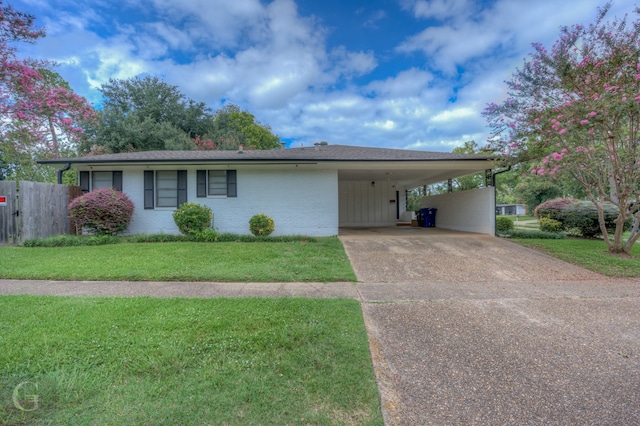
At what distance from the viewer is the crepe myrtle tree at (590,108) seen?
662cm

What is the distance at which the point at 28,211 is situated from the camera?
877cm

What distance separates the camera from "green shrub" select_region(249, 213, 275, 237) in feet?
31.7

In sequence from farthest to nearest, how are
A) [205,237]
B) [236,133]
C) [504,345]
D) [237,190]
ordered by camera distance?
[236,133], [237,190], [205,237], [504,345]

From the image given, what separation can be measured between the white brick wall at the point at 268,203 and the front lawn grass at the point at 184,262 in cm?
190

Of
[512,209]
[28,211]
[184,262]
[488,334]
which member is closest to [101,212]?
[28,211]

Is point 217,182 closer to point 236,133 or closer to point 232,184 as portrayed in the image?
point 232,184

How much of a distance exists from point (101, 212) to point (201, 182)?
3.17 m

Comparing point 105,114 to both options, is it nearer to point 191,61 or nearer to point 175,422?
point 191,61

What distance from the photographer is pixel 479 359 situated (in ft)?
8.92

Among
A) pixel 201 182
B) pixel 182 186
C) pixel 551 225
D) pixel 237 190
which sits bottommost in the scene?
pixel 551 225

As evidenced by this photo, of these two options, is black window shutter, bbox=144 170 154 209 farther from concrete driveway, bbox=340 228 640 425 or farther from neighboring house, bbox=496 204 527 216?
neighboring house, bbox=496 204 527 216

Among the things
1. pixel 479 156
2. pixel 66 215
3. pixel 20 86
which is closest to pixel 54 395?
pixel 20 86

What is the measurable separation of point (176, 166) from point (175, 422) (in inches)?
384

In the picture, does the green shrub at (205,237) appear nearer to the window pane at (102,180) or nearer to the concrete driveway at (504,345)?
the window pane at (102,180)
